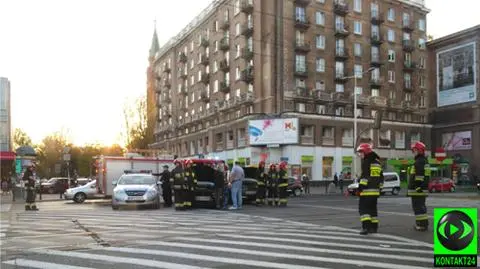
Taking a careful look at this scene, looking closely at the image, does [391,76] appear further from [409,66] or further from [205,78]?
[205,78]

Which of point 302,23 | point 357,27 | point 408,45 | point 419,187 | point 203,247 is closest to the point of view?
point 203,247

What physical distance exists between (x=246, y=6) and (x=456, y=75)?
2695 cm

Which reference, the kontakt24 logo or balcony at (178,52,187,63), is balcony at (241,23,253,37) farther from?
the kontakt24 logo

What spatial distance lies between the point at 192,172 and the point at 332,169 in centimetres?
3927

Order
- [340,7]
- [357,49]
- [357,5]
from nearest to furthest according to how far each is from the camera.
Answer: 1. [340,7]
2. [357,49]
3. [357,5]

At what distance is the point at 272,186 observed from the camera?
21.5 m

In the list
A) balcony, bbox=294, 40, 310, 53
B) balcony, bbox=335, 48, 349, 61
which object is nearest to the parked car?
balcony, bbox=335, 48, 349, 61

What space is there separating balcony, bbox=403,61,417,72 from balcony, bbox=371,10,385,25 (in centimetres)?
677

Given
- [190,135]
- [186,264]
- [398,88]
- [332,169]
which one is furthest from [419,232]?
[190,135]

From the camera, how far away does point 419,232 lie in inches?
432

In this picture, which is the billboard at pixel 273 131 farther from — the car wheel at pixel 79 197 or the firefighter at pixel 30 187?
the firefighter at pixel 30 187

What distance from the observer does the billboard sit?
5229 centimetres

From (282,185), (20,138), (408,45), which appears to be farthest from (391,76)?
(20,138)

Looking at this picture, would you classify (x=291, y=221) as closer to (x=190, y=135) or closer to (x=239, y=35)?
(x=239, y=35)
